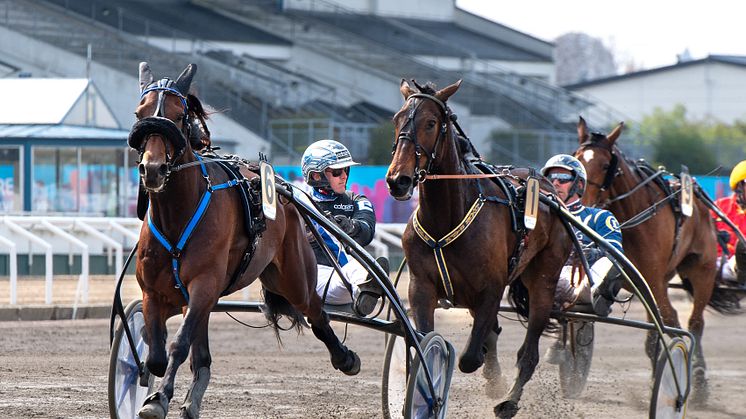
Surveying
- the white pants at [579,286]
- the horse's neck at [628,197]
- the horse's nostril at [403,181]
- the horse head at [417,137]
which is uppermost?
the horse head at [417,137]

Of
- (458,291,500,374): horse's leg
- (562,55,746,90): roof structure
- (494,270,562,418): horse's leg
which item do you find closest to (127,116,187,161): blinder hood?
(458,291,500,374): horse's leg

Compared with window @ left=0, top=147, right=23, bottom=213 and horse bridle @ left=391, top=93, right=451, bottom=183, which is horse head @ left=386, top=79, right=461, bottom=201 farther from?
window @ left=0, top=147, right=23, bottom=213

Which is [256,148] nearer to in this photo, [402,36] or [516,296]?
[402,36]

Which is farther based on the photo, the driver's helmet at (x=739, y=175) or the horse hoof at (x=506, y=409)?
the driver's helmet at (x=739, y=175)

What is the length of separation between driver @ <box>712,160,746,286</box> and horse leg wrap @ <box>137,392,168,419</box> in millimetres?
5464

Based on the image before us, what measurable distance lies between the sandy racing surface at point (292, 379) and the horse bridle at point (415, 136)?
5.56 ft

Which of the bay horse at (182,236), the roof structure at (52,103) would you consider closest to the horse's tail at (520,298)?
the bay horse at (182,236)

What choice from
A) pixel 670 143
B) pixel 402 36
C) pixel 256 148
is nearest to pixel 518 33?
pixel 402 36

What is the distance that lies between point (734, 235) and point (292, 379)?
3951 millimetres

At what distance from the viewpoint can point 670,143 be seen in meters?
29.0

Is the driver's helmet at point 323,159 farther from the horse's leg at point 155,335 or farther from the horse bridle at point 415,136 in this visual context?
the horse's leg at point 155,335

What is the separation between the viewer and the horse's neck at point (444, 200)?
247 inches

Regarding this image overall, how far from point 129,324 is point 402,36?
31795 millimetres

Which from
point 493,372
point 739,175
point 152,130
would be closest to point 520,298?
point 493,372
